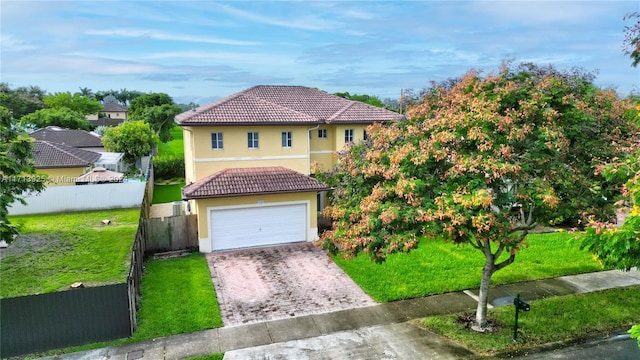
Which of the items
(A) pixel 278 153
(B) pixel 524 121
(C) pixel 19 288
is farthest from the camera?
(A) pixel 278 153

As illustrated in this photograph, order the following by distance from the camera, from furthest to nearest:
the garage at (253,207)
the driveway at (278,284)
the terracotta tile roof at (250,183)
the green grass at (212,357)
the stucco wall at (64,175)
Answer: the stucco wall at (64,175) < the garage at (253,207) < the terracotta tile roof at (250,183) < the driveway at (278,284) < the green grass at (212,357)

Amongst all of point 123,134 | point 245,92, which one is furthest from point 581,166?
point 123,134

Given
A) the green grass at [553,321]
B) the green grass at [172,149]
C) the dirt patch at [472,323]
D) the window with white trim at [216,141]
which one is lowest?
the green grass at [553,321]

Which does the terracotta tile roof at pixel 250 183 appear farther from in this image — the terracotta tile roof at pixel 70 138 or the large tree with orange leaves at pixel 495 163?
the terracotta tile roof at pixel 70 138

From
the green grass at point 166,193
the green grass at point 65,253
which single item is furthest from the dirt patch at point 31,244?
the green grass at point 166,193

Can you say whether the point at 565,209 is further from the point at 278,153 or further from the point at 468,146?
the point at 278,153

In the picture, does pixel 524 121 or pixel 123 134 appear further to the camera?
pixel 123 134

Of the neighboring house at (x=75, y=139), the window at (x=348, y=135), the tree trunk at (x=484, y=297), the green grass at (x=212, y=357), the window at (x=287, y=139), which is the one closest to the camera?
the green grass at (x=212, y=357)
